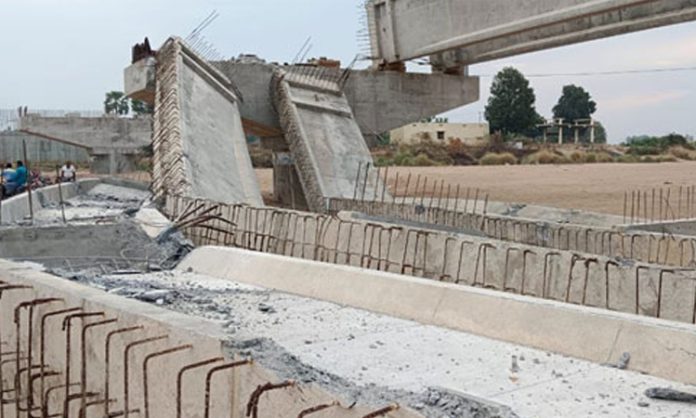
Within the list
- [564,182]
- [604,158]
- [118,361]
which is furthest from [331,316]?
[604,158]

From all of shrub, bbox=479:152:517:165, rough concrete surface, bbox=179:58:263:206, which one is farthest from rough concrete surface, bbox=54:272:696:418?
shrub, bbox=479:152:517:165

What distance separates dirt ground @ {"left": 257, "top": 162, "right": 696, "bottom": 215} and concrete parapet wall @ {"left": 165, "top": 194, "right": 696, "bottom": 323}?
18.4 m

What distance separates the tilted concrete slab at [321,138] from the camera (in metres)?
25.0

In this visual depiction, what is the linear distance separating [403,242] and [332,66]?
67.3 feet

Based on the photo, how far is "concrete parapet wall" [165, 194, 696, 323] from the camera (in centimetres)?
807

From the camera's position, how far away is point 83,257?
11812mm

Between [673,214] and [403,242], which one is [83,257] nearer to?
[403,242]

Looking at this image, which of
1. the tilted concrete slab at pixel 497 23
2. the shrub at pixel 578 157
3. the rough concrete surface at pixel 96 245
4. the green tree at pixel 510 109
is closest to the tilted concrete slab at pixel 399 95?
the tilted concrete slab at pixel 497 23

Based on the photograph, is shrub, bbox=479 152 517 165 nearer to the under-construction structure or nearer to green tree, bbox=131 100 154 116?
green tree, bbox=131 100 154 116

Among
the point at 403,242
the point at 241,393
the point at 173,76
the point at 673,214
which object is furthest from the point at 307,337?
the point at 673,214

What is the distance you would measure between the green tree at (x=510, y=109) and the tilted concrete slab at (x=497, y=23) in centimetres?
6300

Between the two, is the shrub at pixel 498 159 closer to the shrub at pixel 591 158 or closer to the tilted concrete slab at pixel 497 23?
the shrub at pixel 591 158

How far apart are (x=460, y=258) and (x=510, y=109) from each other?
84.2 meters

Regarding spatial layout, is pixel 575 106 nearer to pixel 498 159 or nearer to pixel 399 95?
pixel 498 159
